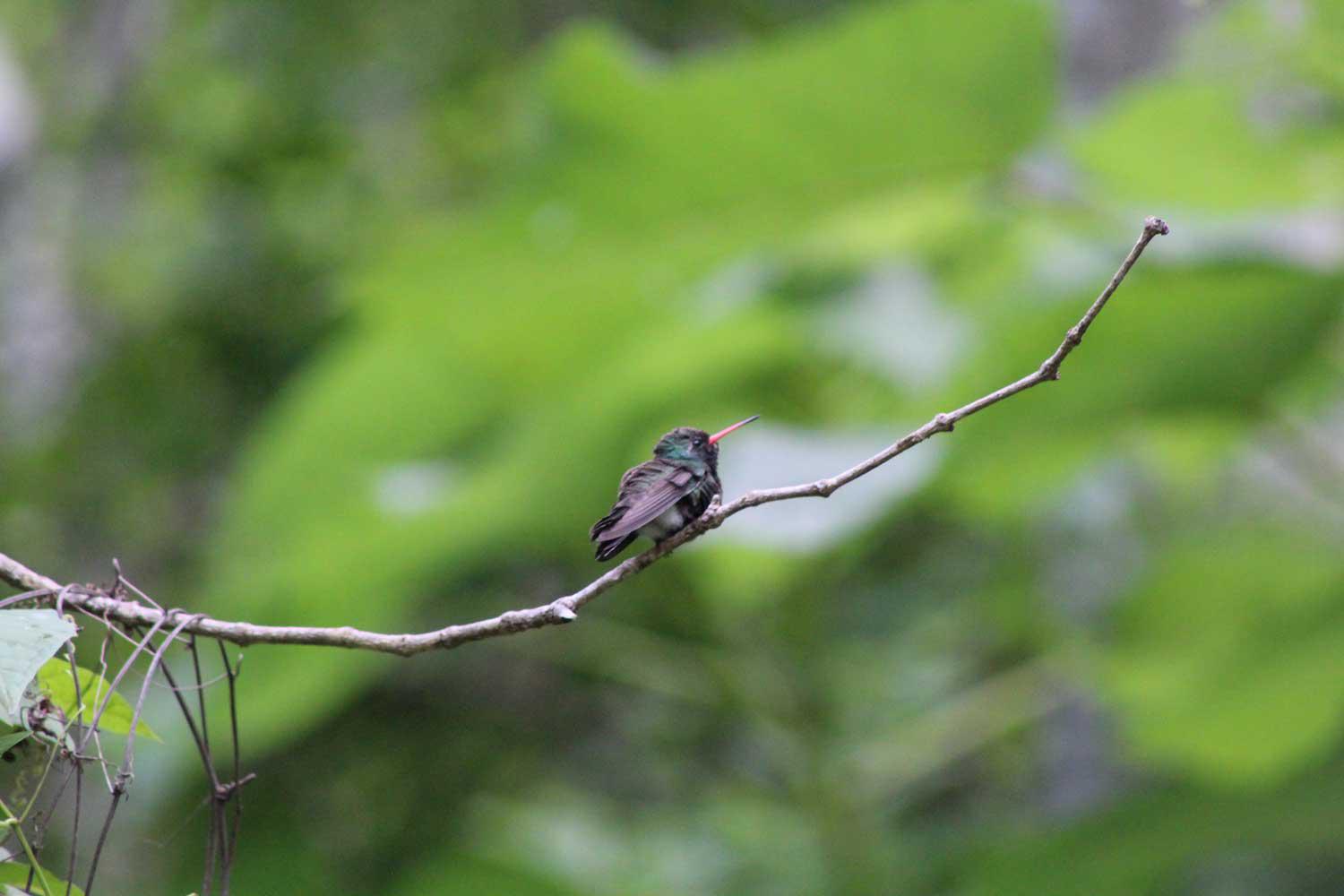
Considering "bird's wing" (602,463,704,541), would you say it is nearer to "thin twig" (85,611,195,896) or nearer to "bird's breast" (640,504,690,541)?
"bird's breast" (640,504,690,541)

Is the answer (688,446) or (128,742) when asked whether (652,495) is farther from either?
(128,742)

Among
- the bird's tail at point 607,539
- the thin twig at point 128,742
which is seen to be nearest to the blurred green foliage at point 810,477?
the bird's tail at point 607,539

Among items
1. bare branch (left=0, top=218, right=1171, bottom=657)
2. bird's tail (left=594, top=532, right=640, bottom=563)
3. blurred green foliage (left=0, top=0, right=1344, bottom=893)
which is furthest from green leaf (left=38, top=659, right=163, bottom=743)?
blurred green foliage (left=0, top=0, right=1344, bottom=893)

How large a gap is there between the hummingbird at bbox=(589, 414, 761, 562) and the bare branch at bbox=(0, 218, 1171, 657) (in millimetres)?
15

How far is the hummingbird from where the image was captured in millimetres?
933

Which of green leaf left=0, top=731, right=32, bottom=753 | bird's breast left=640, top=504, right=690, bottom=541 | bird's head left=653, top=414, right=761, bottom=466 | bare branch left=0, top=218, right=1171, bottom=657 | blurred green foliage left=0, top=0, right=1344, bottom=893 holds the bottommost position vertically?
green leaf left=0, top=731, right=32, bottom=753

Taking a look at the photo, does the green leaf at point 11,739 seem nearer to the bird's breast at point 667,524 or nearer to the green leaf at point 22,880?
the green leaf at point 22,880

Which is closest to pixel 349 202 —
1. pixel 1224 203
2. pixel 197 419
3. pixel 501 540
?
pixel 197 419

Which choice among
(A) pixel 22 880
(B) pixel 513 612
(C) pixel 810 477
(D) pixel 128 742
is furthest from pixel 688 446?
(C) pixel 810 477

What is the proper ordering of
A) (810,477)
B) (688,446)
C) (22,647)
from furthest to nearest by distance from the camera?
1. (810,477)
2. (688,446)
3. (22,647)

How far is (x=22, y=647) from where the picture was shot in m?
0.79

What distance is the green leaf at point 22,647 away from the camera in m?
0.76

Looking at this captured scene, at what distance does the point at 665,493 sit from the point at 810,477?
57.3 inches

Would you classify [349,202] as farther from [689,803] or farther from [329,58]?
[689,803]
